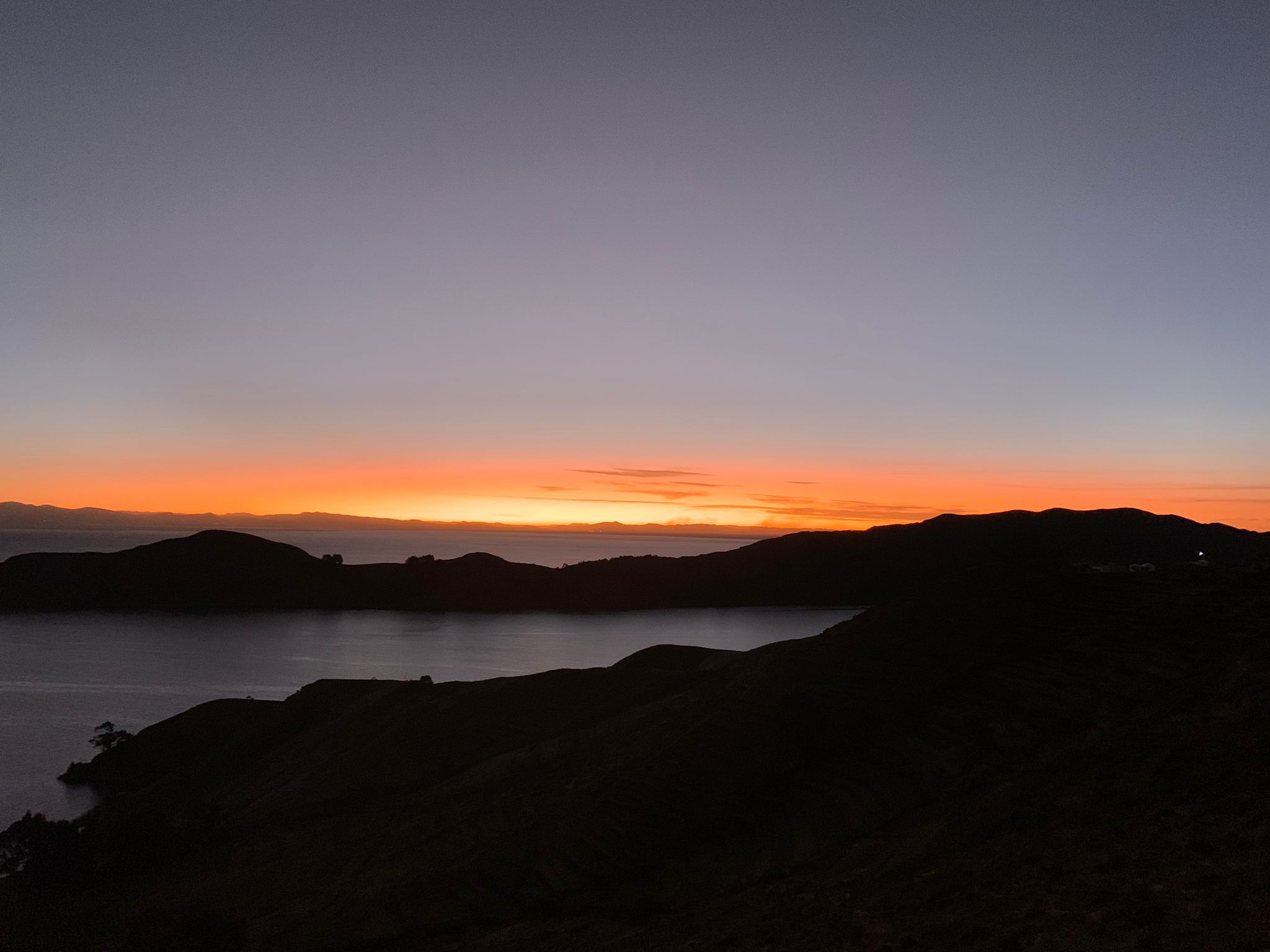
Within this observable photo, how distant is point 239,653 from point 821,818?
9060 cm

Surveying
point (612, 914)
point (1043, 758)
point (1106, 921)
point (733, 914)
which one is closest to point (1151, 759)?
point (1043, 758)

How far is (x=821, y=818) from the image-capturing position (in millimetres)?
15867

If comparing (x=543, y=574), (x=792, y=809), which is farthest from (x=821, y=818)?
(x=543, y=574)

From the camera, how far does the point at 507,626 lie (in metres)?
116

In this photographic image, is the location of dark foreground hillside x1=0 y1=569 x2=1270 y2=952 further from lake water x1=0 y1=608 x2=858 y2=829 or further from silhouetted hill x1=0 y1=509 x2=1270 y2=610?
silhouetted hill x1=0 y1=509 x2=1270 y2=610

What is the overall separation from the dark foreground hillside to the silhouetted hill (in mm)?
100144

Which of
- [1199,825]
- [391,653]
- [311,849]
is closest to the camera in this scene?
[1199,825]

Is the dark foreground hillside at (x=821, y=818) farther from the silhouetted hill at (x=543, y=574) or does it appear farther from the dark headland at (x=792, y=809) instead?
the silhouetted hill at (x=543, y=574)

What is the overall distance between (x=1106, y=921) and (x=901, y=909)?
265 centimetres

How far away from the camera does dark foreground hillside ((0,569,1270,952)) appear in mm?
10336

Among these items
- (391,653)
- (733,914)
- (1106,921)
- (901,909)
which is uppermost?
(1106,921)

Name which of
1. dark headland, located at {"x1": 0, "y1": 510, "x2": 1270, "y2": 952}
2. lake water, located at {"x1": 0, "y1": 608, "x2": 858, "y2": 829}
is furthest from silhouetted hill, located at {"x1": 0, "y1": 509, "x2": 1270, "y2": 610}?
dark headland, located at {"x1": 0, "y1": 510, "x2": 1270, "y2": 952}

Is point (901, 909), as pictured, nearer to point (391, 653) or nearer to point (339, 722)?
point (339, 722)

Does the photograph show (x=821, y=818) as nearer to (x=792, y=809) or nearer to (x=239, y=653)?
(x=792, y=809)
